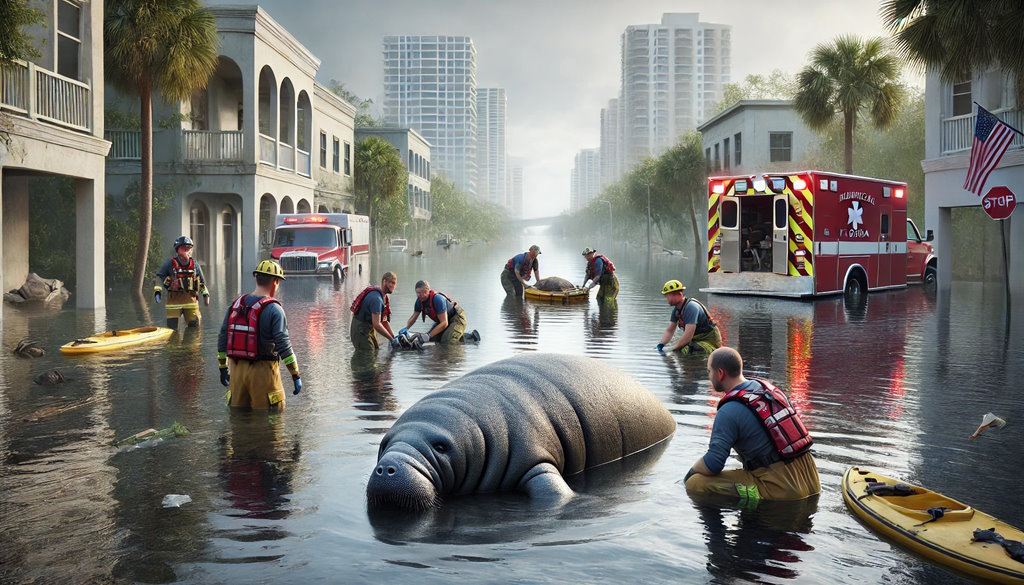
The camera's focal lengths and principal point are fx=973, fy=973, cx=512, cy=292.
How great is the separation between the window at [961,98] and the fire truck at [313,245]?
21.5 metres

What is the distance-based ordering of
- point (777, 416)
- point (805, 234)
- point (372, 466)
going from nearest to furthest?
point (777, 416) → point (372, 466) → point (805, 234)

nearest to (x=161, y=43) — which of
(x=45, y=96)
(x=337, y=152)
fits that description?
(x=45, y=96)

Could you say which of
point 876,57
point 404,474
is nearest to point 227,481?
point 404,474

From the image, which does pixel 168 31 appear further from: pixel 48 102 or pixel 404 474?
pixel 404 474

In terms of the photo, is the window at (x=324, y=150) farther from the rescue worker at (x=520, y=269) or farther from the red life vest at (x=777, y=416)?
the red life vest at (x=777, y=416)

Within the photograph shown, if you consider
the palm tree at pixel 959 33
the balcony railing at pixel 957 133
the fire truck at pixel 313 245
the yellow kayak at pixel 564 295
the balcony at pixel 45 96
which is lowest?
the yellow kayak at pixel 564 295

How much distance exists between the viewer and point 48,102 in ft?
68.0

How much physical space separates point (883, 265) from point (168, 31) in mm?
21194

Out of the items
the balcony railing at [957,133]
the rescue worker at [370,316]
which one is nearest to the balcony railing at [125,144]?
the rescue worker at [370,316]

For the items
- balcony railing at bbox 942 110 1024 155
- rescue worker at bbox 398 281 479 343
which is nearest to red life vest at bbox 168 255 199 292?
rescue worker at bbox 398 281 479 343

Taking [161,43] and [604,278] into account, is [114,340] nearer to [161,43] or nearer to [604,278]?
[604,278]

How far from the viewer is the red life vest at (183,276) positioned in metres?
16.7

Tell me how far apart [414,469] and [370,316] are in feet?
28.2

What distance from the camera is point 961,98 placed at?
104 feet
